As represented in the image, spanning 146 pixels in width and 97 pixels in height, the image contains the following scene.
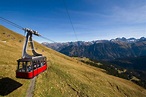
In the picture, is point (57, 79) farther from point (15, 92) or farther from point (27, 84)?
point (15, 92)

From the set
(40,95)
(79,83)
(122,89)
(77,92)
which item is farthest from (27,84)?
(122,89)

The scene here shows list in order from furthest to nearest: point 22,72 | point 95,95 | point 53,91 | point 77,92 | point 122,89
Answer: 1. point 122,89
2. point 95,95
3. point 77,92
4. point 53,91
5. point 22,72

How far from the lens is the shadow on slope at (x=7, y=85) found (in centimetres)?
4244

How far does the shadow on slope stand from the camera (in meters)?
42.4

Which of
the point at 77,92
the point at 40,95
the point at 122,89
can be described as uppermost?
the point at 40,95

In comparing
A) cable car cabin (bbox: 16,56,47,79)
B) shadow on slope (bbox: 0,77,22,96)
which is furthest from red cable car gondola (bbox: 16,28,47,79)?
shadow on slope (bbox: 0,77,22,96)

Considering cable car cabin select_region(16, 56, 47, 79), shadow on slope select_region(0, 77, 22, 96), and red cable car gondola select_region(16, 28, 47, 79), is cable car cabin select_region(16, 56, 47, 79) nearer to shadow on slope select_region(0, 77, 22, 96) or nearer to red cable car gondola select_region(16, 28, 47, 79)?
red cable car gondola select_region(16, 28, 47, 79)

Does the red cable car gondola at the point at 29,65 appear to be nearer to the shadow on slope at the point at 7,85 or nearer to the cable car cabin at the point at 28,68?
the cable car cabin at the point at 28,68

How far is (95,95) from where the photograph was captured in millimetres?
69500

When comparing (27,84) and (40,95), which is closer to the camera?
(40,95)

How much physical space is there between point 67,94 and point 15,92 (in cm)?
2051

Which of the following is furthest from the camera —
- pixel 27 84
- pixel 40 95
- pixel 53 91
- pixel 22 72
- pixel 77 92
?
pixel 77 92

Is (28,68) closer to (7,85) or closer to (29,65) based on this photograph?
(29,65)

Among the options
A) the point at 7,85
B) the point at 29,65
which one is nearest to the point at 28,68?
the point at 29,65
